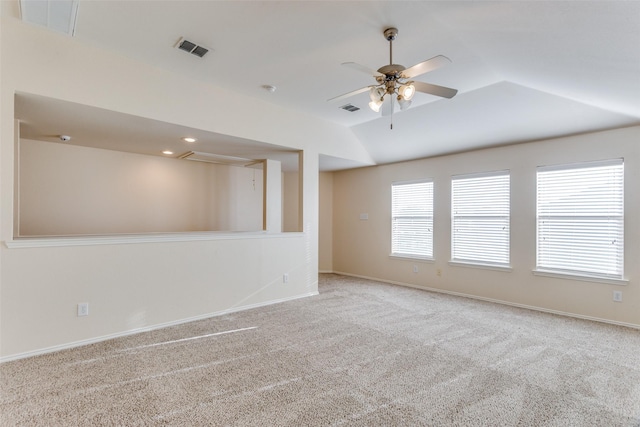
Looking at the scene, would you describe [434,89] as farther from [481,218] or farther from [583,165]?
[481,218]

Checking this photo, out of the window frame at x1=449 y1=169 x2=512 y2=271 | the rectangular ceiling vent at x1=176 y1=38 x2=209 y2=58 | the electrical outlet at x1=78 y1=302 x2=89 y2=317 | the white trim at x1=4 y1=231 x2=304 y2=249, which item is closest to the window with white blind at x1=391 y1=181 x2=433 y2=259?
the window frame at x1=449 y1=169 x2=512 y2=271

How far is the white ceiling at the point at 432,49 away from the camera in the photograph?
2.16 m

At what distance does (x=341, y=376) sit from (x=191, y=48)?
3.19 m

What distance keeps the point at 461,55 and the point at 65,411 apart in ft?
13.7

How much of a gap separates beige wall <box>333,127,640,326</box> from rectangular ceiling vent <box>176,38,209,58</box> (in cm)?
412

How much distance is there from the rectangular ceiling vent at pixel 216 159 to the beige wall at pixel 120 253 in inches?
52.9

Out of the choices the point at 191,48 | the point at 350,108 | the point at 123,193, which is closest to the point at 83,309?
the point at 123,193

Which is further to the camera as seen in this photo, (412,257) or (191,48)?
(412,257)

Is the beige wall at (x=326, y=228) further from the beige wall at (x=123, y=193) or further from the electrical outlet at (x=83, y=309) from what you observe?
the electrical outlet at (x=83, y=309)

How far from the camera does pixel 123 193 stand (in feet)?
16.7

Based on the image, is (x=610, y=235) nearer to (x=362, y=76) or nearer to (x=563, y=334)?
(x=563, y=334)

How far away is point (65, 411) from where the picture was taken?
80.6 inches

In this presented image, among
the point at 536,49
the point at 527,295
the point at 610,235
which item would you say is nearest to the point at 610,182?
the point at 610,235

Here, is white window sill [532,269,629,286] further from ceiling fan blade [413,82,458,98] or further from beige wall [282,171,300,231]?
beige wall [282,171,300,231]
